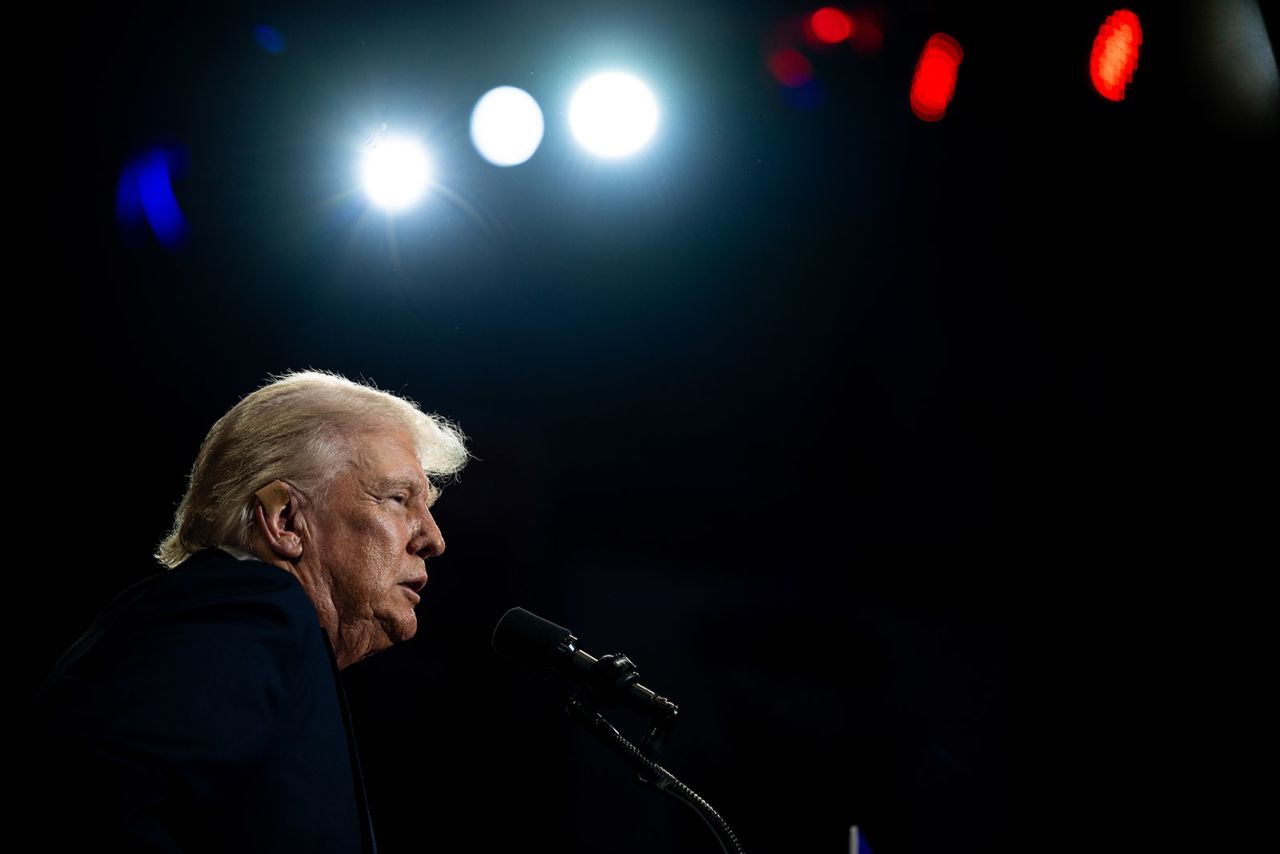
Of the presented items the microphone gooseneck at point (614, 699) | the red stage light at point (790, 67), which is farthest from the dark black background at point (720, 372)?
the microphone gooseneck at point (614, 699)

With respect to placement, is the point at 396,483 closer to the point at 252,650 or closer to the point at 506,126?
the point at 252,650

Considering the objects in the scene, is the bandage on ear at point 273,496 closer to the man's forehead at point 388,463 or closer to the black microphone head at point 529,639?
the man's forehead at point 388,463

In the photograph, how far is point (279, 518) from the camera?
58.2 inches

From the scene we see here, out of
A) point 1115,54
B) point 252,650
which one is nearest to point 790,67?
point 1115,54

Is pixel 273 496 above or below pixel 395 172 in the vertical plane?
below

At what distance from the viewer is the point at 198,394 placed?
114 inches

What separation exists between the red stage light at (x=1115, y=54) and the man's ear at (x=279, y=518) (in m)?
2.96

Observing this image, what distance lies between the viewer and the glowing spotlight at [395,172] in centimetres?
284

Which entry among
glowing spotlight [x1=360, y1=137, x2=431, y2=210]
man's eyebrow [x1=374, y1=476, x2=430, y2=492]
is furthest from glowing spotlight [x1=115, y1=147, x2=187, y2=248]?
man's eyebrow [x1=374, y1=476, x2=430, y2=492]

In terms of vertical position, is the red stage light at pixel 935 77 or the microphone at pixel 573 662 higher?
the red stage light at pixel 935 77

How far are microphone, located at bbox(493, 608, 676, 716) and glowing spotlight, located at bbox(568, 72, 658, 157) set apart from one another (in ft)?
6.76

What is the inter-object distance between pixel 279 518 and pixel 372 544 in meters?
0.19

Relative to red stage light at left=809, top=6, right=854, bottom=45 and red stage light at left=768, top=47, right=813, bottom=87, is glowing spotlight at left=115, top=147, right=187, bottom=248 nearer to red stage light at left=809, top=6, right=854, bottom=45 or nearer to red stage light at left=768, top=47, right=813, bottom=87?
red stage light at left=768, top=47, right=813, bottom=87

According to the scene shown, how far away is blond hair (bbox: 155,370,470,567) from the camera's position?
1500mm
